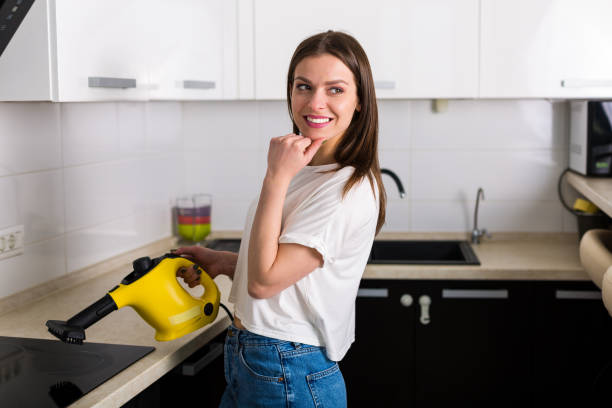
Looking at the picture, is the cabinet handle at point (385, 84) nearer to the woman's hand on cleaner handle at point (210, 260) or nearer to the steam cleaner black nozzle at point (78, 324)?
the woman's hand on cleaner handle at point (210, 260)

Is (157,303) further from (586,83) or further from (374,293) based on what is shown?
(586,83)

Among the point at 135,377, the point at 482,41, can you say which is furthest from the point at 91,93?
the point at 482,41

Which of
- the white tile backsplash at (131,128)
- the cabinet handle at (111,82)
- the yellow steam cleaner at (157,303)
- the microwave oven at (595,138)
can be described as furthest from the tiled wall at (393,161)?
the yellow steam cleaner at (157,303)

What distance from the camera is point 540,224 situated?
302 cm

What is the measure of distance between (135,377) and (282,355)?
0.31 meters

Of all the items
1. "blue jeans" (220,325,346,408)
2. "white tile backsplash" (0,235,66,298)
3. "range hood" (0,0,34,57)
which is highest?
"range hood" (0,0,34,57)

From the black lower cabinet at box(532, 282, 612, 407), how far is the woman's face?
1302 millimetres

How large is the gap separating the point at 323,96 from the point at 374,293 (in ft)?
3.91

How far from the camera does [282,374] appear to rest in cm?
153

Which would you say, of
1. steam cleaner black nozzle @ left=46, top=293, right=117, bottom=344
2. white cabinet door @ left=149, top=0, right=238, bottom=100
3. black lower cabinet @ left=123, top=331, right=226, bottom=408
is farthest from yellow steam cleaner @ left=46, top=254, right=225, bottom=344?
white cabinet door @ left=149, top=0, right=238, bottom=100

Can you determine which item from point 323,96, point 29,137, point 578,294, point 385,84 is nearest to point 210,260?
point 323,96

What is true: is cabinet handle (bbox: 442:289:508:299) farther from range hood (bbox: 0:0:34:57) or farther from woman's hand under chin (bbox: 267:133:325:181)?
range hood (bbox: 0:0:34:57)

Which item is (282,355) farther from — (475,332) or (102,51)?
(475,332)

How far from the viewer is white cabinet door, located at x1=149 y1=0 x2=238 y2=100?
221cm
